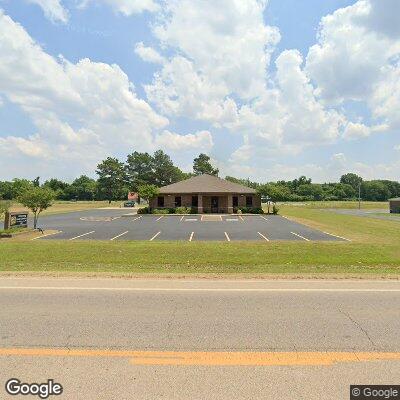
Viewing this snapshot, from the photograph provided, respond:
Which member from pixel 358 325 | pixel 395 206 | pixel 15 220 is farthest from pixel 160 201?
pixel 358 325

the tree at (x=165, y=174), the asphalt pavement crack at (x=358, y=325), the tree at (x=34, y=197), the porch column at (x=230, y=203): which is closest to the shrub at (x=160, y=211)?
the porch column at (x=230, y=203)

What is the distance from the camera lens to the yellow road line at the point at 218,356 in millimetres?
4277

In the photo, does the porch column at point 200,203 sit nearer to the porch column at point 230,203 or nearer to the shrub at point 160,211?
the porch column at point 230,203

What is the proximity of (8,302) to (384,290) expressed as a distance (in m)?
8.72

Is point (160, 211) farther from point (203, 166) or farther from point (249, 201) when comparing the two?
point (203, 166)

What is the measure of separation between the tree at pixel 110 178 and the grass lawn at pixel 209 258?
84.2 metres

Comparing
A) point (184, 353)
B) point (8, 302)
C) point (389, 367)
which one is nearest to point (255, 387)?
point (184, 353)

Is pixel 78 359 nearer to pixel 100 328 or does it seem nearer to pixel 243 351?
pixel 100 328

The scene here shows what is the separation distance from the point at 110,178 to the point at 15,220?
78763 mm

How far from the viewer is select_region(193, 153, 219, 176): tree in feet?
336

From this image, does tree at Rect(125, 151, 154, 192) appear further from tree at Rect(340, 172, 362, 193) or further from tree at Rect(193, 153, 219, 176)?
tree at Rect(340, 172, 362, 193)

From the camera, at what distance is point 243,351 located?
15.0 feet

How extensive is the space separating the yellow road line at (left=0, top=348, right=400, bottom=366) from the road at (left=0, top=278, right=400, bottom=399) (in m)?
0.01

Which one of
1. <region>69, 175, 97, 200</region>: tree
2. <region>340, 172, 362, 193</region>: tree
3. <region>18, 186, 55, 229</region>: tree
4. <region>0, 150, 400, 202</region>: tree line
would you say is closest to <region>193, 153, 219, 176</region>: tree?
<region>0, 150, 400, 202</region>: tree line
